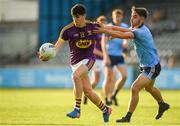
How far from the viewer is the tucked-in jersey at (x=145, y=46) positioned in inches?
538

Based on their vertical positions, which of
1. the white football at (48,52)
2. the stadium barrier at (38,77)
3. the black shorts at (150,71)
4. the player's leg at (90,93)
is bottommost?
the stadium barrier at (38,77)

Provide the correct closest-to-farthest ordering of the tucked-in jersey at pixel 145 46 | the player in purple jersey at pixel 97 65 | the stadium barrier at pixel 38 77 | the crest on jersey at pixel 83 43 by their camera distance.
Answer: the tucked-in jersey at pixel 145 46
the crest on jersey at pixel 83 43
the player in purple jersey at pixel 97 65
the stadium barrier at pixel 38 77

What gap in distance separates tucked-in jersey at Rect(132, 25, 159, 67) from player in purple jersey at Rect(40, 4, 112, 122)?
2.78 feet

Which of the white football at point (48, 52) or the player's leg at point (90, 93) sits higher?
the white football at point (48, 52)

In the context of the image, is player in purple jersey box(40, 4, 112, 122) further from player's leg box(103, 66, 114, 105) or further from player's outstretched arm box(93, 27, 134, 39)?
player's leg box(103, 66, 114, 105)

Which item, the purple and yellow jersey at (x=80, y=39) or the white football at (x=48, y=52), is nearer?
the white football at (x=48, y=52)

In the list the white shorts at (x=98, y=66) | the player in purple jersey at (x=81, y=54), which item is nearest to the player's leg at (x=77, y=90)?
the player in purple jersey at (x=81, y=54)

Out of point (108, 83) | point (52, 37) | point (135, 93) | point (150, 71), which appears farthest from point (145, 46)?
point (52, 37)

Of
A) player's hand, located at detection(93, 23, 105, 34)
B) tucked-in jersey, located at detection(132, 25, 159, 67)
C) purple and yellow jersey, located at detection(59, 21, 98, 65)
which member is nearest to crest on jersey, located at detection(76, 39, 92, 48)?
purple and yellow jersey, located at detection(59, 21, 98, 65)

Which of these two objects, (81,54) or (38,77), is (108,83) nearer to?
(81,54)

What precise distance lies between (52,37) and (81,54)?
28.0 m

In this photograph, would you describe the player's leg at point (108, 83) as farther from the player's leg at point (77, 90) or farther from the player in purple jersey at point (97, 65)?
the player's leg at point (77, 90)

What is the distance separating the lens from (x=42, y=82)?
3556cm

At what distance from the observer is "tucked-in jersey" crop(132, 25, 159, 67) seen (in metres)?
13.7
